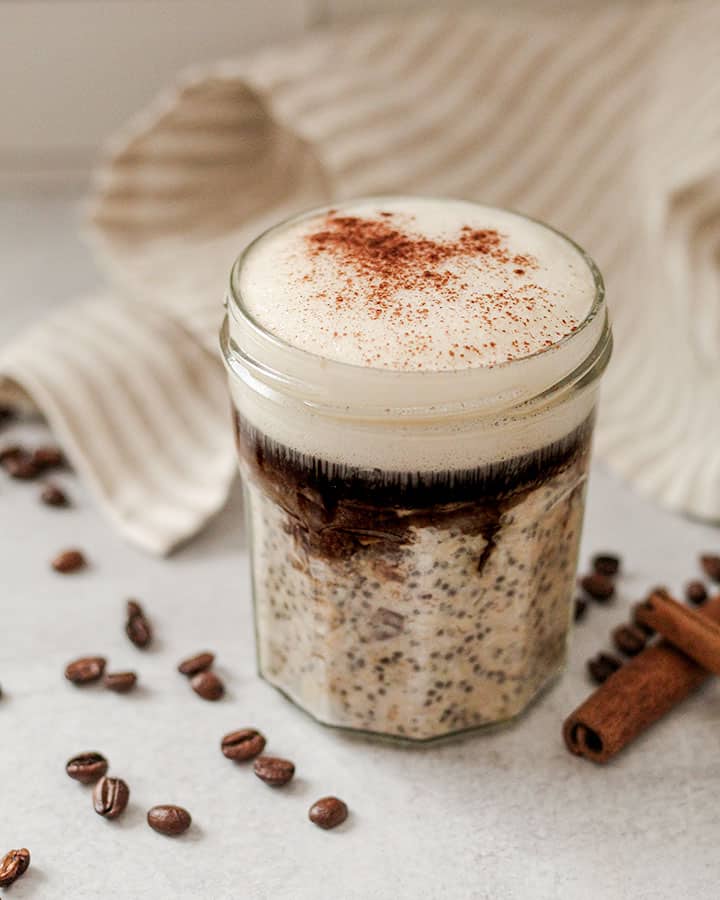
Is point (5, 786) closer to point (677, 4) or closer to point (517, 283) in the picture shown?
point (517, 283)

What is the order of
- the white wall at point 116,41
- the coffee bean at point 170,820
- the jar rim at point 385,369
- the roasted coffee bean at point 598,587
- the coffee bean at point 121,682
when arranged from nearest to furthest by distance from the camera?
the jar rim at point 385,369, the coffee bean at point 170,820, the coffee bean at point 121,682, the roasted coffee bean at point 598,587, the white wall at point 116,41

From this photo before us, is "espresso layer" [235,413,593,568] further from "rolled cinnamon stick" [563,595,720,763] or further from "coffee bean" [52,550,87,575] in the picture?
"coffee bean" [52,550,87,575]

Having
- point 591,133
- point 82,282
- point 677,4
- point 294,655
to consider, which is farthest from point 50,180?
point 294,655

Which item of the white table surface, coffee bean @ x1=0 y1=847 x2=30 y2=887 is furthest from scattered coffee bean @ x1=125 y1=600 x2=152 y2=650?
coffee bean @ x1=0 y1=847 x2=30 y2=887

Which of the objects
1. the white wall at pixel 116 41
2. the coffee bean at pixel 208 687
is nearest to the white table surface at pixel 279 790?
the coffee bean at pixel 208 687

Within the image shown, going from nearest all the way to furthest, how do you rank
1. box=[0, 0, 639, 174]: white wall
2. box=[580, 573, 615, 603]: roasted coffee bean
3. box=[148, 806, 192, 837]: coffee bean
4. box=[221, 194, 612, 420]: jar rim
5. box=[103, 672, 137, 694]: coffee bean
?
1. box=[221, 194, 612, 420]: jar rim
2. box=[148, 806, 192, 837]: coffee bean
3. box=[103, 672, 137, 694]: coffee bean
4. box=[580, 573, 615, 603]: roasted coffee bean
5. box=[0, 0, 639, 174]: white wall

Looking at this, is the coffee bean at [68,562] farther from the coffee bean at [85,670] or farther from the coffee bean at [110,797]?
the coffee bean at [110,797]

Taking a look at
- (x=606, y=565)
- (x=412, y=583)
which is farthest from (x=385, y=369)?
(x=606, y=565)
